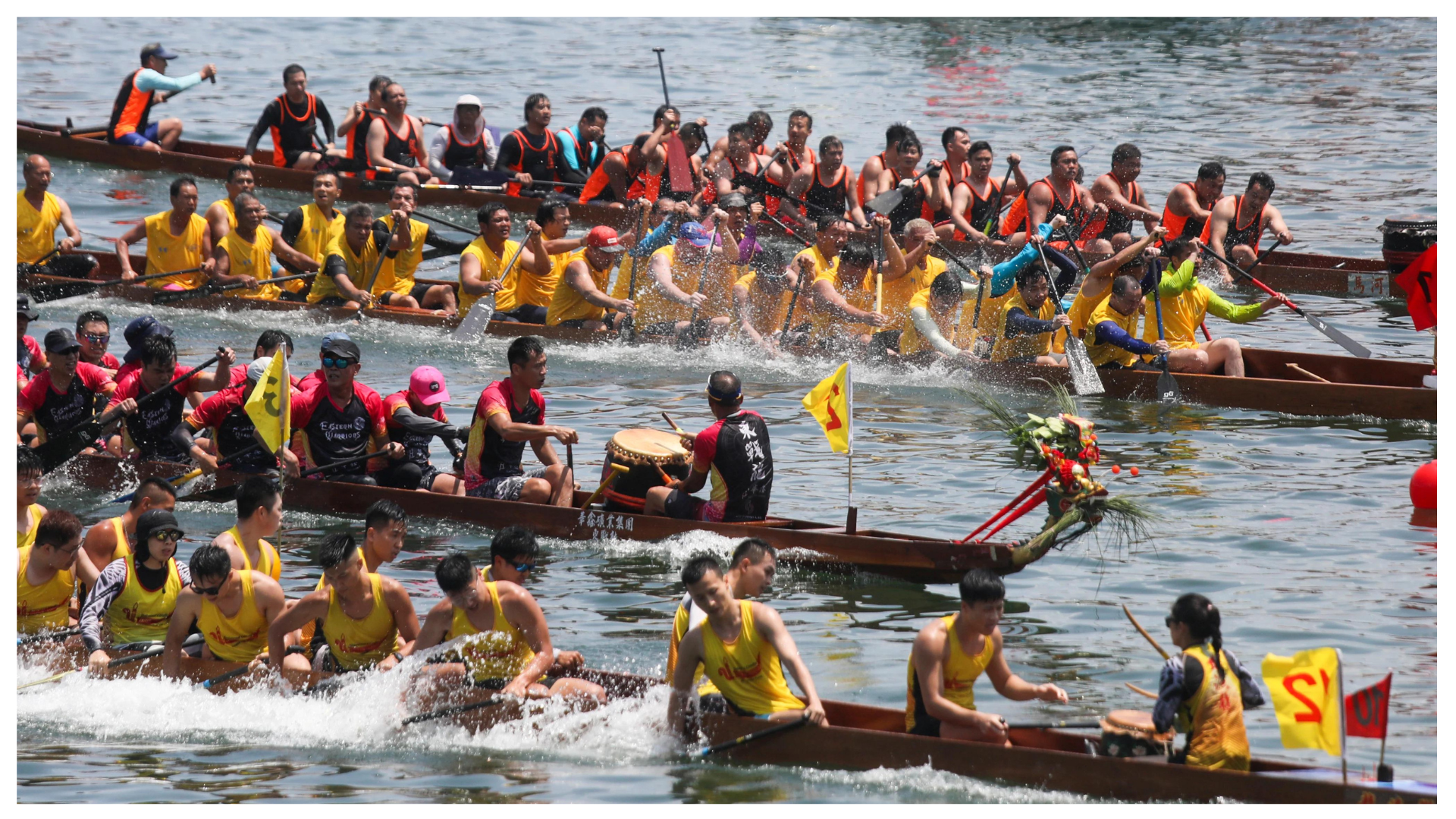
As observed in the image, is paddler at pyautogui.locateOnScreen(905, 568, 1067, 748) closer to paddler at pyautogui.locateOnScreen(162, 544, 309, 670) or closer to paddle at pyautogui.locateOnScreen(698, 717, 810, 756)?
paddle at pyautogui.locateOnScreen(698, 717, 810, 756)

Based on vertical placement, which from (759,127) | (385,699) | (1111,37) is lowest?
(385,699)

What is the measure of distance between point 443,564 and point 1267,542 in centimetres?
611

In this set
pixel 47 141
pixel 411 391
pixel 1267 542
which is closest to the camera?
pixel 1267 542

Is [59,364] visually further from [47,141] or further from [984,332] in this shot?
[47,141]

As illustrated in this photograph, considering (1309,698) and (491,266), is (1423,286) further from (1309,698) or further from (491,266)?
(491,266)

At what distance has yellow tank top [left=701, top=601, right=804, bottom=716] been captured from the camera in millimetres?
8211

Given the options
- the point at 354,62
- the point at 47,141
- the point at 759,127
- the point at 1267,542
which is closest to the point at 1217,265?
the point at 759,127

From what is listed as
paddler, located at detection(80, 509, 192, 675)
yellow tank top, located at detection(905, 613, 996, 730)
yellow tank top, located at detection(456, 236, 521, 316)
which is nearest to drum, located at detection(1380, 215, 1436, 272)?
yellow tank top, located at detection(456, 236, 521, 316)

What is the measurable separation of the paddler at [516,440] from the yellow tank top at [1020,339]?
5.11m

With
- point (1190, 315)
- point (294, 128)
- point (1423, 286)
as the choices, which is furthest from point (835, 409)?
point (294, 128)

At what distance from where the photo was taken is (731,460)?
36.4ft

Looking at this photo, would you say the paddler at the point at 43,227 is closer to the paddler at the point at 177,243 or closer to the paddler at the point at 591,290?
the paddler at the point at 177,243

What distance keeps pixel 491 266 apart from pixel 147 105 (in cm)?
929

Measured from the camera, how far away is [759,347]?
669 inches
